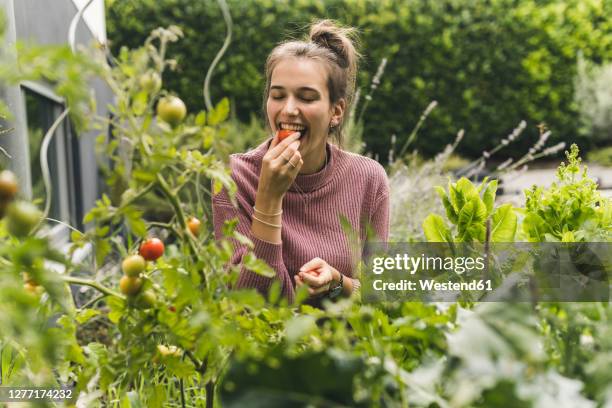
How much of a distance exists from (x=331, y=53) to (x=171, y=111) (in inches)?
55.1

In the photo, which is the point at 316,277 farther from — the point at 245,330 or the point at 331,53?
the point at 331,53

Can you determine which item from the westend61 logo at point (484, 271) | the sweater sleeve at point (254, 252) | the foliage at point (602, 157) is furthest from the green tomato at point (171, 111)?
the foliage at point (602, 157)

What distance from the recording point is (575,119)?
32.4 ft

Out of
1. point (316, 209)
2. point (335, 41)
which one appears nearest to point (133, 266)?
point (316, 209)

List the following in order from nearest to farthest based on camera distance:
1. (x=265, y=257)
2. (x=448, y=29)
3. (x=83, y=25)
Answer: (x=265, y=257)
(x=83, y=25)
(x=448, y=29)

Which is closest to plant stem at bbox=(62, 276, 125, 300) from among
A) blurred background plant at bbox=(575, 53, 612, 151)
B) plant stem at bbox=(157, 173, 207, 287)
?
plant stem at bbox=(157, 173, 207, 287)

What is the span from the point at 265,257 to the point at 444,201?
528 mm

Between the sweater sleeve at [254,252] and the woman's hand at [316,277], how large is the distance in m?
0.08

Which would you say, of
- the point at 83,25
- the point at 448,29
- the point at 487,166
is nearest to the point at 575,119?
the point at 487,166

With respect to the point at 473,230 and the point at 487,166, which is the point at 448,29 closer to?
the point at 487,166

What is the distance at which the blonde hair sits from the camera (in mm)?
1858

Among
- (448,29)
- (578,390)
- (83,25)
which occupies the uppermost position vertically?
(448,29)

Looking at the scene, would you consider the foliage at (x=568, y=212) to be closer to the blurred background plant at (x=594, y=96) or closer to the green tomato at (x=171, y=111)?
the green tomato at (x=171, y=111)

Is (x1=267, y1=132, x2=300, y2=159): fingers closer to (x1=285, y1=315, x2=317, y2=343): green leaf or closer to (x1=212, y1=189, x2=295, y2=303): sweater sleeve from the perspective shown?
(x1=212, y1=189, x2=295, y2=303): sweater sleeve
